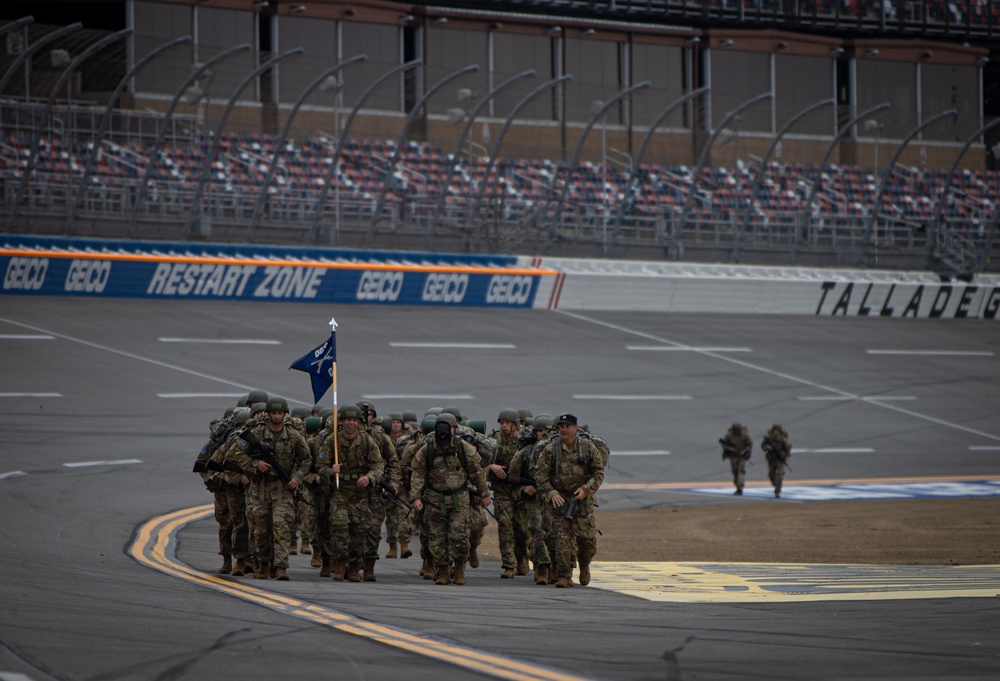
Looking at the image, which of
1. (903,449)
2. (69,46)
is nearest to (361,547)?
(903,449)

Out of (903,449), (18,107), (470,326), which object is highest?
(18,107)

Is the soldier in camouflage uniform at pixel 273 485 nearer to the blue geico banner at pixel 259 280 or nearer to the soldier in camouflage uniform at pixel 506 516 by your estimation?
the soldier in camouflage uniform at pixel 506 516

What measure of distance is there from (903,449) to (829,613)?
1804cm

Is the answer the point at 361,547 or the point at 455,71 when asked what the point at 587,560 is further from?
the point at 455,71

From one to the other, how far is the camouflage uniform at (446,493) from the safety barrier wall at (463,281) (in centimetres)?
2050

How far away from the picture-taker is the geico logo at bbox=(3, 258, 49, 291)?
29.8m

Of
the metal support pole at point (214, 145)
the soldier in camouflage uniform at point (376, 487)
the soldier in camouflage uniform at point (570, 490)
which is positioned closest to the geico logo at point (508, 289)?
the metal support pole at point (214, 145)

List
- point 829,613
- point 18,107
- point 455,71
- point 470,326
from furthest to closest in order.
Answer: point 455,71 < point 470,326 < point 18,107 < point 829,613

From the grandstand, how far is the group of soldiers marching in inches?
762

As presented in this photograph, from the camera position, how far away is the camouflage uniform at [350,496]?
12.0 meters

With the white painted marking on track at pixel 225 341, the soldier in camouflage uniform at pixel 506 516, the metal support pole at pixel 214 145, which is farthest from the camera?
the metal support pole at pixel 214 145

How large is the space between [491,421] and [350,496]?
40.0ft

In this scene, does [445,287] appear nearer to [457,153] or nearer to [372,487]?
[457,153]

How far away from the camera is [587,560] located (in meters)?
12.1
